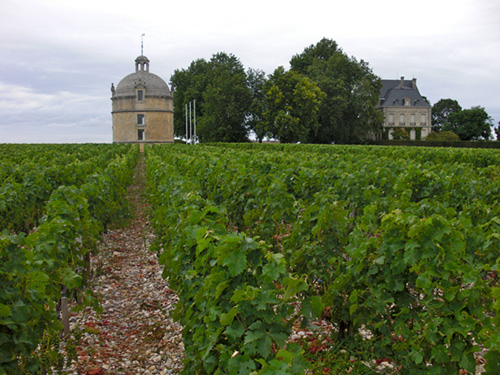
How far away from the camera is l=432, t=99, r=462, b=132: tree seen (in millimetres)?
92625

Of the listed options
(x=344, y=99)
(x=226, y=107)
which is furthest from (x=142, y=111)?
(x=344, y=99)

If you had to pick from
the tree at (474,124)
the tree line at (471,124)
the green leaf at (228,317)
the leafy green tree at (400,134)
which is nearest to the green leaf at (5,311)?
the green leaf at (228,317)

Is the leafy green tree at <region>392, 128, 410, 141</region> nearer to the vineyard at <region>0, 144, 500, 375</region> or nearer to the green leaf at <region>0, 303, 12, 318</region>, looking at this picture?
the vineyard at <region>0, 144, 500, 375</region>

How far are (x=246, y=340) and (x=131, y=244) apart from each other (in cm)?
791

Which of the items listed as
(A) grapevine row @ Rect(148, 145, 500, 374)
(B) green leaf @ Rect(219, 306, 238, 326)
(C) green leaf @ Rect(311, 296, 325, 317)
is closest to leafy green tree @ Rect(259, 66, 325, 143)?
(A) grapevine row @ Rect(148, 145, 500, 374)

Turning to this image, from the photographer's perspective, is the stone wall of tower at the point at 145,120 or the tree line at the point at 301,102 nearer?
the tree line at the point at 301,102

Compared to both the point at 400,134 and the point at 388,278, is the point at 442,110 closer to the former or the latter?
the point at 400,134

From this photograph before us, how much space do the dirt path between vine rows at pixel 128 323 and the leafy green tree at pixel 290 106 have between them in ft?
133

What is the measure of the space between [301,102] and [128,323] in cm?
4477

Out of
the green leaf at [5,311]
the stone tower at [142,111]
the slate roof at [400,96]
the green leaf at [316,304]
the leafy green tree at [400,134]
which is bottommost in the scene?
the green leaf at [316,304]

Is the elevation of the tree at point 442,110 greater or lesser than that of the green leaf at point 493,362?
greater

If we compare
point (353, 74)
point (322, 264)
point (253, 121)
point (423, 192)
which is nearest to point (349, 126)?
point (353, 74)

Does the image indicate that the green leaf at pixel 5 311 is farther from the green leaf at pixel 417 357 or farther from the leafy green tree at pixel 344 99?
the leafy green tree at pixel 344 99

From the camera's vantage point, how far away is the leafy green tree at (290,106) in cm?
4825
